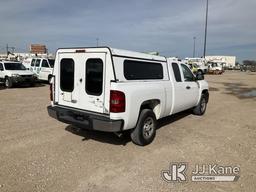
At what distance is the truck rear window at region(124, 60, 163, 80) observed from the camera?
4.89 metres

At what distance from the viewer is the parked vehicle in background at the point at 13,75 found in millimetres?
15390

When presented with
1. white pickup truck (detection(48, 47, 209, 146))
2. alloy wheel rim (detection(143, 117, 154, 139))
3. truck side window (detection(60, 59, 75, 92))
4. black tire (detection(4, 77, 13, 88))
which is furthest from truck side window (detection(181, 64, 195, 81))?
black tire (detection(4, 77, 13, 88))

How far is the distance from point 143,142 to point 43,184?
229cm

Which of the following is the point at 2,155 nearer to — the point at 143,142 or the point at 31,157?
the point at 31,157

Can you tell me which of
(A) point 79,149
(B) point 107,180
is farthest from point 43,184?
(A) point 79,149

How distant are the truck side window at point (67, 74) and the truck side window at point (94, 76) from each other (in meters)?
0.47

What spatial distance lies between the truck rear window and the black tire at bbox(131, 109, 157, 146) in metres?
0.79

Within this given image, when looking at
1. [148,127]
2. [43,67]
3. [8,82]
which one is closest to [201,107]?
[148,127]

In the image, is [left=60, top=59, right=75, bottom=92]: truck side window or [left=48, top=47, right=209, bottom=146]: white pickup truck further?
[left=60, top=59, right=75, bottom=92]: truck side window

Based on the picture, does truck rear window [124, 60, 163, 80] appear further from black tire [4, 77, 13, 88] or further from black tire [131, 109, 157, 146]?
black tire [4, 77, 13, 88]

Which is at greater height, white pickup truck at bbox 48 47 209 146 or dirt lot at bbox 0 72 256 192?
white pickup truck at bbox 48 47 209 146

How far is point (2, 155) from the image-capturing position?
460 cm

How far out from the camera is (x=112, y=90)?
4445 mm

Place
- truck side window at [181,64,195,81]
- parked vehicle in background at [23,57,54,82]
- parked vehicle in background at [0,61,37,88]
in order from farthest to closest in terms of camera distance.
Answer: parked vehicle in background at [23,57,54,82]
parked vehicle in background at [0,61,37,88]
truck side window at [181,64,195,81]
